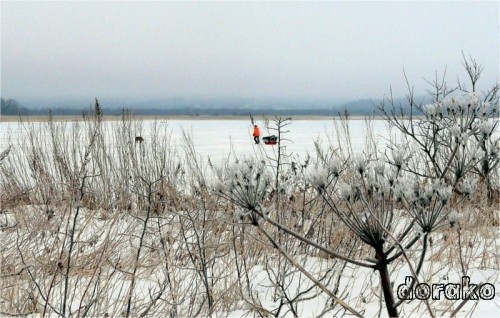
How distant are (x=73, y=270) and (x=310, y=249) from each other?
6.93ft

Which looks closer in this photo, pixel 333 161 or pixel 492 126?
pixel 333 161

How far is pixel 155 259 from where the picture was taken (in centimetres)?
408

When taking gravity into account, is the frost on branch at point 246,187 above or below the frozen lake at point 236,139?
above

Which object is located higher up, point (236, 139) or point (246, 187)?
point (246, 187)

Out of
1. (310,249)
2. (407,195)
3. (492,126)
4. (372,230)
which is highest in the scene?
(492,126)

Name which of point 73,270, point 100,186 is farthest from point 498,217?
point 100,186

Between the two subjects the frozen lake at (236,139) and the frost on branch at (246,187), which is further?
the frozen lake at (236,139)

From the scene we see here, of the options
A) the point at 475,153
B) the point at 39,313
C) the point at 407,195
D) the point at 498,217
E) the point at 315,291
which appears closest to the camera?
the point at 407,195

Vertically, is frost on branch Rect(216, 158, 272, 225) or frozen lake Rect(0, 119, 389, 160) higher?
frost on branch Rect(216, 158, 272, 225)

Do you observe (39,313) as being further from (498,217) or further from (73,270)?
(498,217)

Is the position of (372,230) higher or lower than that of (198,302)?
higher

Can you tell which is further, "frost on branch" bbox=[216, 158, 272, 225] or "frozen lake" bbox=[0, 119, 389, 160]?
"frozen lake" bbox=[0, 119, 389, 160]

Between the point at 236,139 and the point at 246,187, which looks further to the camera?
the point at 236,139

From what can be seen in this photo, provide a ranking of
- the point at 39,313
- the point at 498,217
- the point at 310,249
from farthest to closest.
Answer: the point at 498,217 → the point at 310,249 → the point at 39,313
